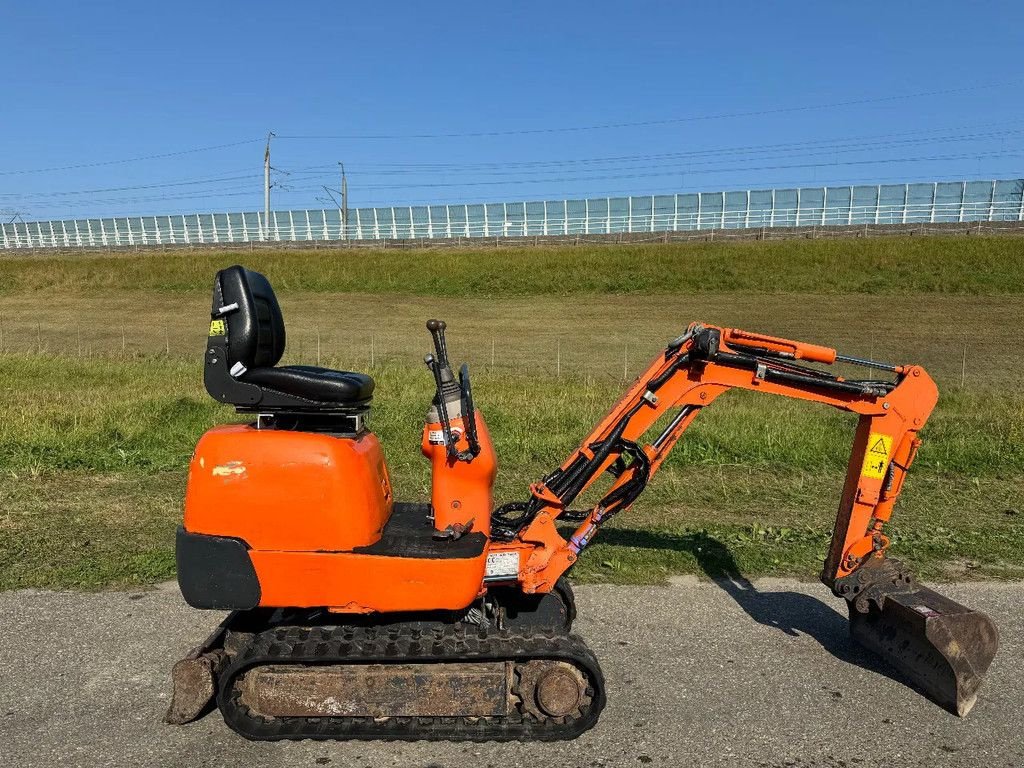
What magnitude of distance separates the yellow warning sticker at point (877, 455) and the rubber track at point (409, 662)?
1.91 m

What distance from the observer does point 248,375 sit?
14.6 ft

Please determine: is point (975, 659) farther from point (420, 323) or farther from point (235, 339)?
point (420, 323)

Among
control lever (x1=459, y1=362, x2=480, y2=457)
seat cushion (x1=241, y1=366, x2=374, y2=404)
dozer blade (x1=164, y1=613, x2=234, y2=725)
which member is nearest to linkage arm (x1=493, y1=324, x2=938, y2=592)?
control lever (x1=459, y1=362, x2=480, y2=457)

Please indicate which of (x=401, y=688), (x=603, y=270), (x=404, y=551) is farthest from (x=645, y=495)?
(x=603, y=270)

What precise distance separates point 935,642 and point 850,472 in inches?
39.0

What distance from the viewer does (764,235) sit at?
152ft

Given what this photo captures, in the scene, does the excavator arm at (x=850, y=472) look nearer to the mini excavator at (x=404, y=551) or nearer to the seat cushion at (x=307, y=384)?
the mini excavator at (x=404, y=551)

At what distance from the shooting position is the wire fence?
48750mm

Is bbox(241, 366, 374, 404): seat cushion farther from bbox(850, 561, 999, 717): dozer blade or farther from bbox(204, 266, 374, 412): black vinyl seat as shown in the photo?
bbox(850, 561, 999, 717): dozer blade

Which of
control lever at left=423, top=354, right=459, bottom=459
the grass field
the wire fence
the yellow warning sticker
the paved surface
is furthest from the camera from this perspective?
the wire fence

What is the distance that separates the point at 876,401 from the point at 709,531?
2.83 metres

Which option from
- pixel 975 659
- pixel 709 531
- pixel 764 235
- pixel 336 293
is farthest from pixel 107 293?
pixel 975 659

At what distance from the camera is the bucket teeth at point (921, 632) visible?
454 centimetres

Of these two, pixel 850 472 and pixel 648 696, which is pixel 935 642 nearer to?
pixel 850 472
